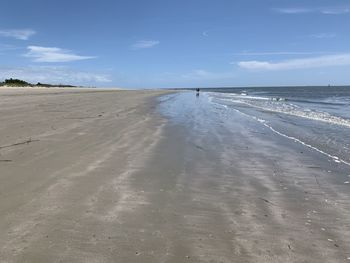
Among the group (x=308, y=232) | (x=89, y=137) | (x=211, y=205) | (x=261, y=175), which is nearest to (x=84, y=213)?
(x=211, y=205)

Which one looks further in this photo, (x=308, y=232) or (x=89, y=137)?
(x=89, y=137)

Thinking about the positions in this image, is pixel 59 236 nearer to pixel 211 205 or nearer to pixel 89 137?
pixel 211 205

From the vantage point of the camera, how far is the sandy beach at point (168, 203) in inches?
168

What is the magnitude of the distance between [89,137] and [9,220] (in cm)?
748

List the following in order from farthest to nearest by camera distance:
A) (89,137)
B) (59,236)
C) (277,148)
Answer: (89,137) < (277,148) < (59,236)

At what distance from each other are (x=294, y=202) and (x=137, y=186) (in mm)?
2425

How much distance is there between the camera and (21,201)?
576 cm

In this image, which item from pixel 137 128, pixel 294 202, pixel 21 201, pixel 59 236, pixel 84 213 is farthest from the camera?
pixel 137 128

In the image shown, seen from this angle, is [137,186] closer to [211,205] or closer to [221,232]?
[211,205]

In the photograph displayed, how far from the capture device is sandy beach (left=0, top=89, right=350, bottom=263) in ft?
14.0

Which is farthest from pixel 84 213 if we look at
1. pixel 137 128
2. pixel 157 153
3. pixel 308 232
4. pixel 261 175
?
pixel 137 128

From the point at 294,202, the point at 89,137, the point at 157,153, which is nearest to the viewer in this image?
the point at 294,202

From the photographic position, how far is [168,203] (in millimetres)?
5934

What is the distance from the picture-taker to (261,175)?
799 centimetres
